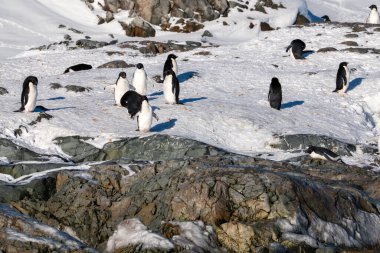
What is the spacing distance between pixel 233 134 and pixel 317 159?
4.25m

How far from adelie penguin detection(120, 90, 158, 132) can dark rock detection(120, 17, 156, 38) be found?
2667 centimetres

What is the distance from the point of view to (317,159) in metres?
17.0

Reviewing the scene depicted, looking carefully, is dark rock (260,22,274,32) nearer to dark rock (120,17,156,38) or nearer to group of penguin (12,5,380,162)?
dark rock (120,17,156,38)

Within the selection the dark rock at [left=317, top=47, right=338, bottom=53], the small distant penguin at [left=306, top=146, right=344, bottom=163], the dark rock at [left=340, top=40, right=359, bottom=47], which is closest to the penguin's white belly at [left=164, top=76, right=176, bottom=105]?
the small distant penguin at [left=306, top=146, right=344, bottom=163]

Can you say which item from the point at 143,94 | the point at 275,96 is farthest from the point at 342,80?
the point at 143,94

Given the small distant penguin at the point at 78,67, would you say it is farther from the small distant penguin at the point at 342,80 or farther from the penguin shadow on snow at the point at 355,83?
the penguin shadow on snow at the point at 355,83

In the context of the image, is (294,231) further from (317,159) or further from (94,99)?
(94,99)

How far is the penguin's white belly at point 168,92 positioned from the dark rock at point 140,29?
81.4 ft

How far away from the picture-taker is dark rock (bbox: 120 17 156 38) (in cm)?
4747

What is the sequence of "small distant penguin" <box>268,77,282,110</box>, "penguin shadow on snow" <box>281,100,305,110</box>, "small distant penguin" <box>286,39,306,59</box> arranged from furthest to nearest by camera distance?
"small distant penguin" <box>286,39,306,59</box>
"penguin shadow on snow" <box>281,100,305,110</box>
"small distant penguin" <box>268,77,282,110</box>

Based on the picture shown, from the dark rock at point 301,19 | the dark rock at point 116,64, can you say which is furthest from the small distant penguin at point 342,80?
the dark rock at point 301,19

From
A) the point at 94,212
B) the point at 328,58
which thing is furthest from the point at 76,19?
the point at 94,212

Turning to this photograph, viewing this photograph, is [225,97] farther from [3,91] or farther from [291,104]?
[3,91]

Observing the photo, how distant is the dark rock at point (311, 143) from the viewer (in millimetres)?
19450
